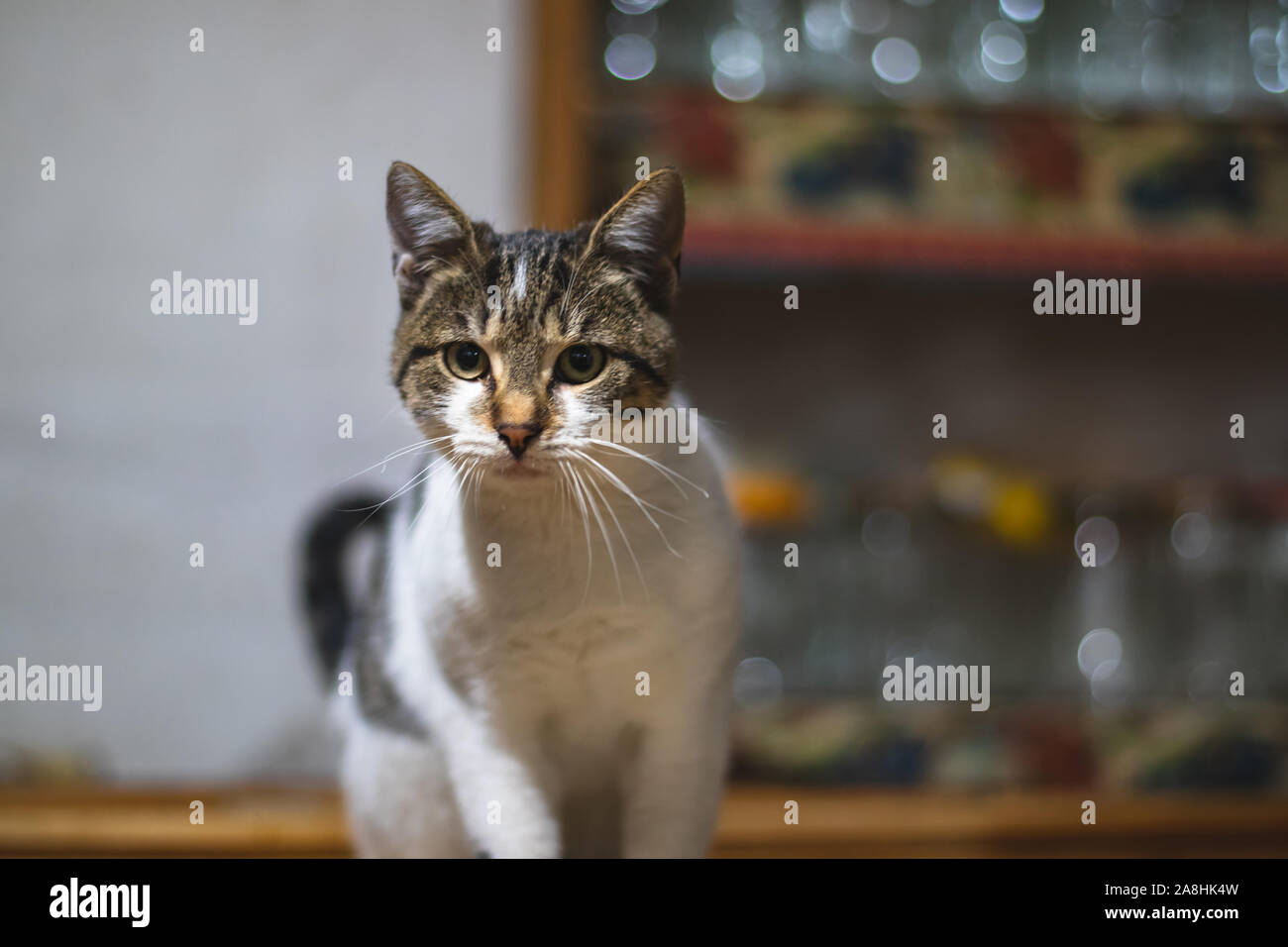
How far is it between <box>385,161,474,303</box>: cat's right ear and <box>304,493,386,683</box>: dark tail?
0.63 metres

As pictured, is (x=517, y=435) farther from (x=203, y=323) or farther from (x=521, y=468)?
(x=203, y=323)

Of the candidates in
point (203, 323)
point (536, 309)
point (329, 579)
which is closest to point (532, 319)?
point (536, 309)

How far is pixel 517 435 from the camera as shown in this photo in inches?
31.4

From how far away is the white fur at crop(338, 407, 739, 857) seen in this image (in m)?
0.92

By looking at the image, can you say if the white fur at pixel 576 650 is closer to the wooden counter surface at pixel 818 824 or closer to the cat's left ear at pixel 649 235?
the cat's left ear at pixel 649 235

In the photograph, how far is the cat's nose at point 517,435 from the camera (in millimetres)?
797

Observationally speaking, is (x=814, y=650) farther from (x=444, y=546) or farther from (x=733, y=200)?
(x=444, y=546)

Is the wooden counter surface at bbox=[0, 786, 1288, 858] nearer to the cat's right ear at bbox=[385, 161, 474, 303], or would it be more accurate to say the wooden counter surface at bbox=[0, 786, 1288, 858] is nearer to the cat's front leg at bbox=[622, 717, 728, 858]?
the cat's front leg at bbox=[622, 717, 728, 858]

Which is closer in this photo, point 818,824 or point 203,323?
point 818,824

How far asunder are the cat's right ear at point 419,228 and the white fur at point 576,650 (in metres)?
0.19

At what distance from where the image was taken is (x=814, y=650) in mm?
2035

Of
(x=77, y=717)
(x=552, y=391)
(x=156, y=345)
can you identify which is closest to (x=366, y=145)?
(x=156, y=345)

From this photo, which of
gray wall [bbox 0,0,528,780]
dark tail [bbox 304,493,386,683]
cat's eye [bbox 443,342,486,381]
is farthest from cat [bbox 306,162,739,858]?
gray wall [bbox 0,0,528,780]

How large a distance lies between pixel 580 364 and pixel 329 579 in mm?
772
